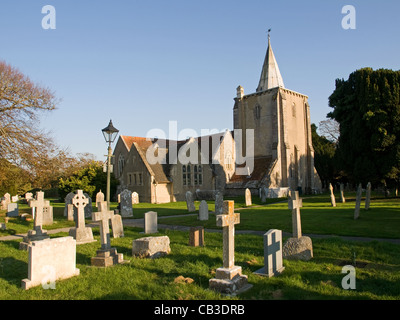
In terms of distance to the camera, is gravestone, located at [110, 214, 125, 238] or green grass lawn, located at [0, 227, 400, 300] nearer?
green grass lawn, located at [0, 227, 400, 300]

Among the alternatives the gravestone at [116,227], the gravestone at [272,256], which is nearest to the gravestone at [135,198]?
the gravestone at [116,227]

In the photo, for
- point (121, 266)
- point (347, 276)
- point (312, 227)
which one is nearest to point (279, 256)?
point (347, 276)

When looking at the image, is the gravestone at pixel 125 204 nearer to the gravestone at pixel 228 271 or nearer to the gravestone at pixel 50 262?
the gravestone at pixel 50 262

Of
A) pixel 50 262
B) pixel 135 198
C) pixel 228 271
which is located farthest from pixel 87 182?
pixel 228 271

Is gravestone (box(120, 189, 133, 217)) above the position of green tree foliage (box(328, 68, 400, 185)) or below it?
below

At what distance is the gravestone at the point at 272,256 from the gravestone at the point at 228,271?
0.82m

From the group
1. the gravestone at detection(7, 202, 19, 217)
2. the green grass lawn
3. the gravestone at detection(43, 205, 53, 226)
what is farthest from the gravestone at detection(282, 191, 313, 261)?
the gravestone at detection(7, 202, 19, 217)

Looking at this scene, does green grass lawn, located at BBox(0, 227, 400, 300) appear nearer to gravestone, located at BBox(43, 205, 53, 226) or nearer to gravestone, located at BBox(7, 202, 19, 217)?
gravestone, located at BBox(43, 205, 53, 226)

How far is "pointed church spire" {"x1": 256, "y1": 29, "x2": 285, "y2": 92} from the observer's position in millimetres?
43647

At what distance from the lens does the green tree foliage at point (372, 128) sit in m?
26.8

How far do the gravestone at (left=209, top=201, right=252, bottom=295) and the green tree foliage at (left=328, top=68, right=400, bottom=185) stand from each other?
83.7 feet

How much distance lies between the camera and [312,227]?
516 inches
